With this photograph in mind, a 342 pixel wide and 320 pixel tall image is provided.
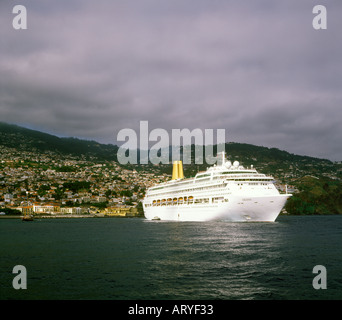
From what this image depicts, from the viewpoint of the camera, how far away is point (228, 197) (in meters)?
49.4

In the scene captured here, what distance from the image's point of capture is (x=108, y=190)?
154 metres

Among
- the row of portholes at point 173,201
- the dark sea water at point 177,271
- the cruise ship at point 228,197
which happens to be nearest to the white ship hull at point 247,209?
the cruise ship at point 228,197

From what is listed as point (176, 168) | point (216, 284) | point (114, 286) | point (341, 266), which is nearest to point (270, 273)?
point (216, 284)

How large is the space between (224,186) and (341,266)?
3308 centimetres

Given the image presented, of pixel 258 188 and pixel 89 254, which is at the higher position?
pixel 258 188

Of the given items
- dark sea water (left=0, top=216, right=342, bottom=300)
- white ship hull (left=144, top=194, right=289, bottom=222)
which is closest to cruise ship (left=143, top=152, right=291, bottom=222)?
white ship hull (left=144, top=194, right=289, bottom=222)

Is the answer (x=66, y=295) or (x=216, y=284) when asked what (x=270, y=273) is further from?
(x=66, y=295)

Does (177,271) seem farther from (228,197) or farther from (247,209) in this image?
(228,197)

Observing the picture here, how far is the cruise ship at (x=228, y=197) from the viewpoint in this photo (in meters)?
48.1

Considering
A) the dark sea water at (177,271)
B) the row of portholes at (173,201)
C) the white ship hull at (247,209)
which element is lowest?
the dark sea water at (177,271)

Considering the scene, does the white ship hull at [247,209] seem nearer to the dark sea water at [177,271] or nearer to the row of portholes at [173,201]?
the row of portholes at [173,201]

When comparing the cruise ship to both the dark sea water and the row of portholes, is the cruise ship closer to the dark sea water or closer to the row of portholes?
the row of portholes

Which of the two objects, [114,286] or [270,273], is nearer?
[114,286]

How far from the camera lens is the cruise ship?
48094 mm
